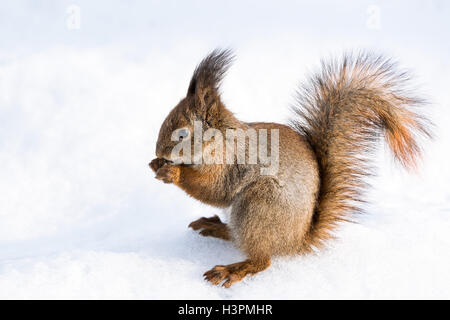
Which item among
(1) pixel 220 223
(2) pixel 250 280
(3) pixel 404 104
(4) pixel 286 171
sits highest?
(3) pixel 404 104

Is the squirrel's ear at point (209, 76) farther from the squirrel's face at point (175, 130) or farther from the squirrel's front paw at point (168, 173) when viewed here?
the squirrel's front paw at point (168, 173)

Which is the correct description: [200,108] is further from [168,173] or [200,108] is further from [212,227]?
[212,227]

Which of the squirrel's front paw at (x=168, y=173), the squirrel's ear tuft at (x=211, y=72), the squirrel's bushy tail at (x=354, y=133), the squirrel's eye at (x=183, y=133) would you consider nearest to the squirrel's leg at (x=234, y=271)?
the squirrel's bushy tail at (x=354, y=133)

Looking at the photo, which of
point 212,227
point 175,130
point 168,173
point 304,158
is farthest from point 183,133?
point 212,227

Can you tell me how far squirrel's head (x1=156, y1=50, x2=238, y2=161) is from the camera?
173 cm

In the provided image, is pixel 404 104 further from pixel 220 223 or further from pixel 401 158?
pixel 220 223

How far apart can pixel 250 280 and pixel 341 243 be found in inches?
19.8

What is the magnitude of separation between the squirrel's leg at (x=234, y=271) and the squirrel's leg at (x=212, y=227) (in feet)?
0.98

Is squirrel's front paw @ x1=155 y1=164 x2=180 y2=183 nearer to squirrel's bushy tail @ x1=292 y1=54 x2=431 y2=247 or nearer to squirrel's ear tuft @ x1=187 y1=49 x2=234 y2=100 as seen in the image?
squirrel's ear tuft @ x1=187 y1=49 x2=234 y2=100

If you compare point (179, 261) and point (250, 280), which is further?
point (179, 261)

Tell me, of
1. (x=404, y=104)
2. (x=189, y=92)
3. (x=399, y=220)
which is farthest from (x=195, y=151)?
(x=399, y=220)

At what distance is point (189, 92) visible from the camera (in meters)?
1.80

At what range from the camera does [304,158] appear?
70.0 inches

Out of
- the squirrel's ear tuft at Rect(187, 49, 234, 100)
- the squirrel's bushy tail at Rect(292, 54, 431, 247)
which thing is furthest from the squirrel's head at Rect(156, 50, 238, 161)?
the squirrel's bushy tail at Rect(292, 54, 431, 247)
